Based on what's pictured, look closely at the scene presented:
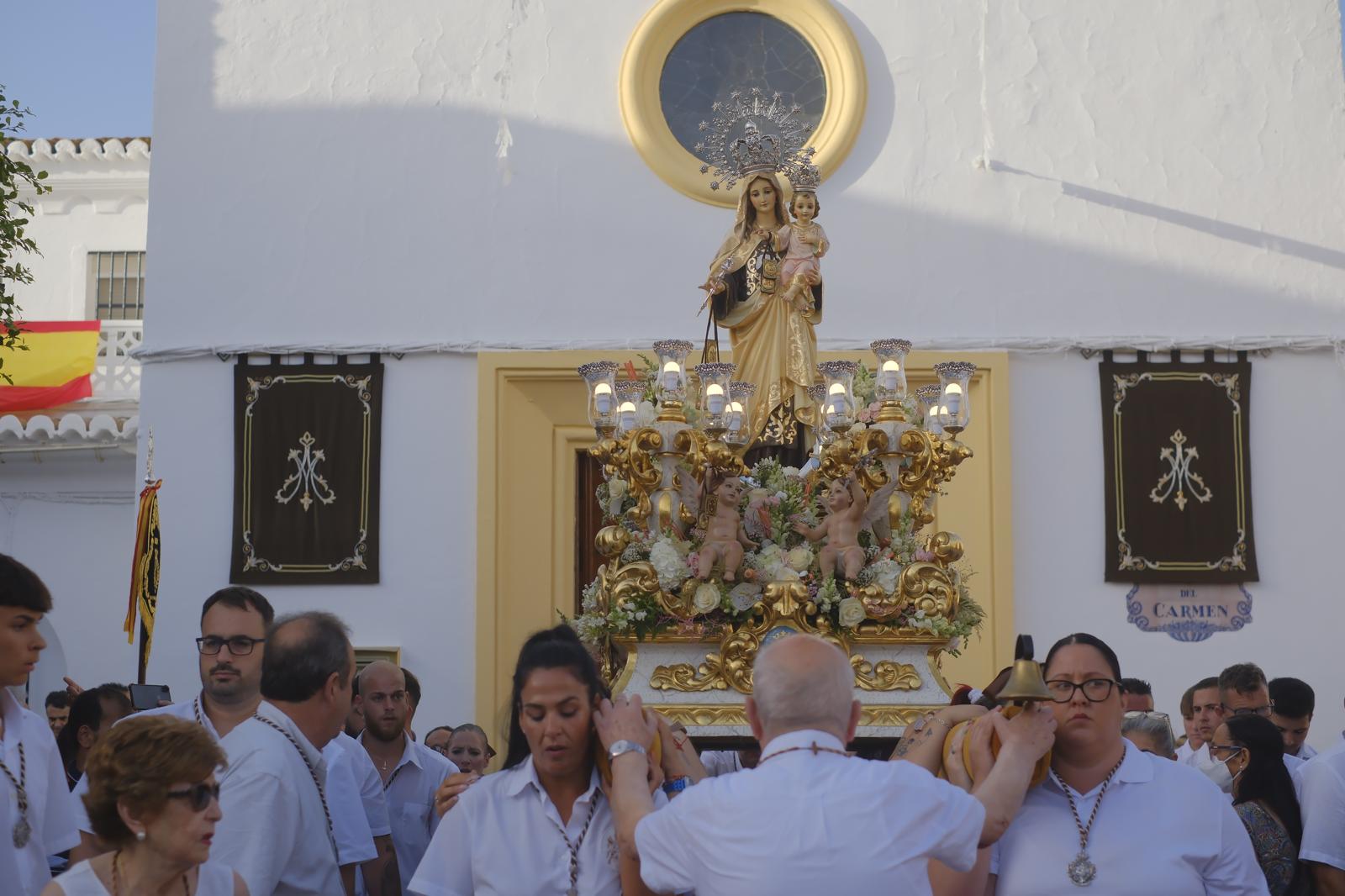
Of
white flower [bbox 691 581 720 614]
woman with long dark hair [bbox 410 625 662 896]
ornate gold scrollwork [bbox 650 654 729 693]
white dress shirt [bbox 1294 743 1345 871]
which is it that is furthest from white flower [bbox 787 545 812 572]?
woman with long dark hair [bbox 410 625 662 896]

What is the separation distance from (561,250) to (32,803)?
7.56 m

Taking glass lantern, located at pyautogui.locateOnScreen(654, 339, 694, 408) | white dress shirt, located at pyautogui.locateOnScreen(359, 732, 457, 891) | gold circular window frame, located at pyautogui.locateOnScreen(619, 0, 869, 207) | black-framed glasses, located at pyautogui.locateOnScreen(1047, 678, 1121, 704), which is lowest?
white dress shirt, located at pyautogui.locateOnScreen(359, 732, 457, 891)

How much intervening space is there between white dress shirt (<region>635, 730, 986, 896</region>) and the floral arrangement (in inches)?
130

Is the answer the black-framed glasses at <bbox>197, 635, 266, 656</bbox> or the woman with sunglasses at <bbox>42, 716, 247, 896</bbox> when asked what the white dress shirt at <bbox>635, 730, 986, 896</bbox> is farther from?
the black-framed glasses at <bbox>197, 635, 266, 656</bbox>

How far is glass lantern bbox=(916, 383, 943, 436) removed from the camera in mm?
6848

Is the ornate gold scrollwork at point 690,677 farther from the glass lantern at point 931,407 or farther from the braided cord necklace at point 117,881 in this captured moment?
the braided cord necklace at point 117,881

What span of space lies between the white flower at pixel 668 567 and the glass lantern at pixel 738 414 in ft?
1.73

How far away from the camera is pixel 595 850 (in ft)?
11.9

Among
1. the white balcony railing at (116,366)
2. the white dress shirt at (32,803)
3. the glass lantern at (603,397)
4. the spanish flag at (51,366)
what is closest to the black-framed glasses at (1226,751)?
the glass lantern at (603,397)

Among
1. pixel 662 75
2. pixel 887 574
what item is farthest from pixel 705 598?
pixel 662 75

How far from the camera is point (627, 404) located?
22.0ft

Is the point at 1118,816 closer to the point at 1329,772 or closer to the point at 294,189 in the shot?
the point at 1329,772

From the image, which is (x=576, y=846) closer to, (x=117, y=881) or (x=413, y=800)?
(x=117, y=881)

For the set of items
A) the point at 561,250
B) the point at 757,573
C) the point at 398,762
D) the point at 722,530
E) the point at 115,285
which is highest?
the point at 115,285
